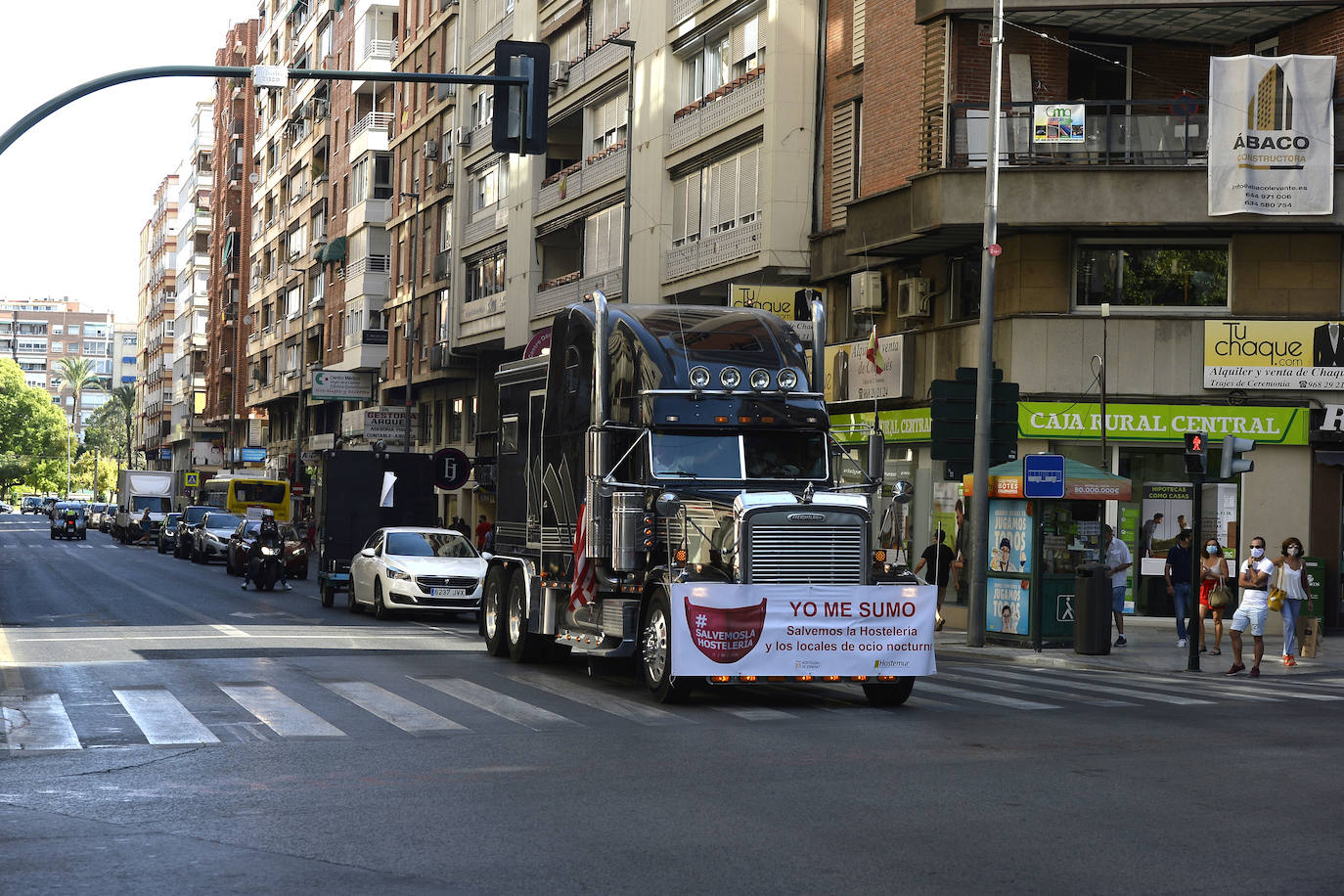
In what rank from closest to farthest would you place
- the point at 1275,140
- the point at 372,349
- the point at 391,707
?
the point at 391,707 → the point at 1275,140 → the point at 372,349

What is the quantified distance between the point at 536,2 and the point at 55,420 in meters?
143

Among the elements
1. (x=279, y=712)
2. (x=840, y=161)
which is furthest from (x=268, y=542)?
(x=279, y=712)

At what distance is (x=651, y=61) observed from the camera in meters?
40.1

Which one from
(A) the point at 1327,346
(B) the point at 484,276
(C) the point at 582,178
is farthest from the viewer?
(B) the point at 484,276

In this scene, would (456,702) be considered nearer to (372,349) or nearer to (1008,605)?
(1008,605)

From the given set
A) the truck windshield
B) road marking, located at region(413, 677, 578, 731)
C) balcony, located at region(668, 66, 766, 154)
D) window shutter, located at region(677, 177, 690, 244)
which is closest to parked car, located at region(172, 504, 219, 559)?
window shutter, located at region(677, 177, 690, 244)

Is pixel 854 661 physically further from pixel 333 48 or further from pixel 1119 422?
pixel 333 48

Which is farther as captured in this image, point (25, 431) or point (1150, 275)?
point (25, 431)

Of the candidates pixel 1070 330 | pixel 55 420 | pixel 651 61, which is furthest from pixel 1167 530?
pixel 55 420

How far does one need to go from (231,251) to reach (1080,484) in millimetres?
86734

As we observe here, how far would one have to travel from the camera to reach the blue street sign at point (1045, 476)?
22.5 meters

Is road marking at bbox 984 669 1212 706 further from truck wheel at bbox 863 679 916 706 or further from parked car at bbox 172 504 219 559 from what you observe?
parked car at bbox 172 504 219 559

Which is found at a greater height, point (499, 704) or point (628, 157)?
point (628, 157)

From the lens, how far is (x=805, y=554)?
48.6 ft
